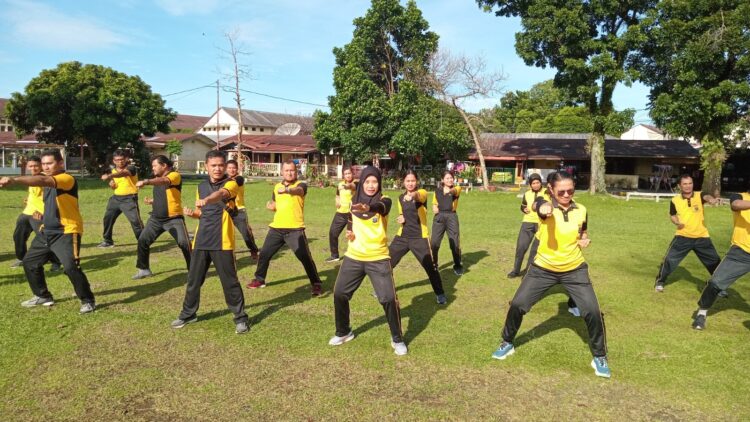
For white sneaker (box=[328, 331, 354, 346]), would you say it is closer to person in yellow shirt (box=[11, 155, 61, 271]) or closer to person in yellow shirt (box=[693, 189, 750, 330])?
person in yellow shirt (box=[11, 155, 61, 271])

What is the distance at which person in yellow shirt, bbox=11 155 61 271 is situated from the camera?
7.12 meters

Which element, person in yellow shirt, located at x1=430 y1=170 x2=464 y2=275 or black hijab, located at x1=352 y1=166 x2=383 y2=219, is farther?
person in yellow shirt, located at x1=430 y1=170 x2=464 y2=275

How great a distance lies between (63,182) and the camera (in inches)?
240

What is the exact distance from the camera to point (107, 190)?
25.2 m

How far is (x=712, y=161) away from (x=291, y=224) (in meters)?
25.1

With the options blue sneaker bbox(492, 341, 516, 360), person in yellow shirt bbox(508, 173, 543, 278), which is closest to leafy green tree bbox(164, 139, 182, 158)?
person in yellow shirt bbox(508, 173, 543, 278)

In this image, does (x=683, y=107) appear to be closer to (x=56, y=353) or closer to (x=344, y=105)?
(x=344, y=105)

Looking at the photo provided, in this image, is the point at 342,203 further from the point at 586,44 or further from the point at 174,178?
the point at 586,44

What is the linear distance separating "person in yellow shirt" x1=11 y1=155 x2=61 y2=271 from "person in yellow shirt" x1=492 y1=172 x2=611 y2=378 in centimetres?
603

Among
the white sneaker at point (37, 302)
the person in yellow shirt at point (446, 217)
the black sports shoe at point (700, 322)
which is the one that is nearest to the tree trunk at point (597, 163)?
the person in yellow shirt at point (446, 217)

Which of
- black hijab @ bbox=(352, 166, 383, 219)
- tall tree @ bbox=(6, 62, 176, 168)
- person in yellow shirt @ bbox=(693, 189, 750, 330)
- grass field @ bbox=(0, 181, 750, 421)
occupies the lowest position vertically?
grass field @ bbox=(0, 181, 750, 421)

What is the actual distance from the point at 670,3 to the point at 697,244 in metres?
20.0

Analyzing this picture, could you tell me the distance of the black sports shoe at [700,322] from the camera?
6.15m

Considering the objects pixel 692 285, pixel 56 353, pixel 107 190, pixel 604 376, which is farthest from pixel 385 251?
pixel 107 190
